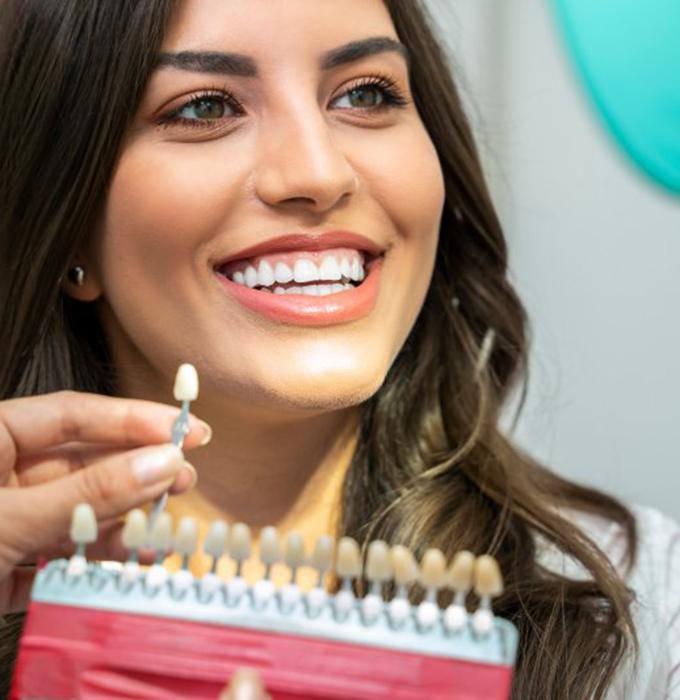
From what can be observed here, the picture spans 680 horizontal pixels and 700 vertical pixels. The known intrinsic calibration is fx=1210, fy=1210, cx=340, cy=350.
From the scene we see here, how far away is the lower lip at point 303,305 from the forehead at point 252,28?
186mm

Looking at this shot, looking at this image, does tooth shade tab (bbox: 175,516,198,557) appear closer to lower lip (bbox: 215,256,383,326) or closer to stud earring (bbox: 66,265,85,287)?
lower lip (bbox: 215,256,383,326)

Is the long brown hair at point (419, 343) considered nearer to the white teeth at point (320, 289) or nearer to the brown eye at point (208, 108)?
the brown eye at point (208, 108)

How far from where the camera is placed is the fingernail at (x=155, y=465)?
2.44 ft

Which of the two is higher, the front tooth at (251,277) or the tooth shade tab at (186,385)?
the front tooth at (251,277)

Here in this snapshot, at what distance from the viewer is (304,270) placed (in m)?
0.98

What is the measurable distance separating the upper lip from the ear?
15 cm

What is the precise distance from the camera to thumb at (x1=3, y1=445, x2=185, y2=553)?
75cm

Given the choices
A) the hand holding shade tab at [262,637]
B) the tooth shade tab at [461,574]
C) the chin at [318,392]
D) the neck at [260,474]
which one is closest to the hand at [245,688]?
the hand holding shade tab at [262,637]

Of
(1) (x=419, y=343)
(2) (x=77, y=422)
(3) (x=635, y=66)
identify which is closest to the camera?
(2) (x=77, y=422)

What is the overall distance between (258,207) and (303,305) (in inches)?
3.4

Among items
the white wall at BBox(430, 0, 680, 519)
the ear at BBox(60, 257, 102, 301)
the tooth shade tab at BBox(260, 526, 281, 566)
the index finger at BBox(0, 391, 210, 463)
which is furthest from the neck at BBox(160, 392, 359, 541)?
the white wall at BBox(430, 0, 680, 519)

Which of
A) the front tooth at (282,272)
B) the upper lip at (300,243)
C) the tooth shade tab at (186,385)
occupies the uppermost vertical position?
the upper lip at (300,243)

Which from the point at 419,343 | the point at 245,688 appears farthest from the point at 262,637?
the point at 419,343

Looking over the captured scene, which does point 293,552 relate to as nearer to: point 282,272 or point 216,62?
point 282,272
